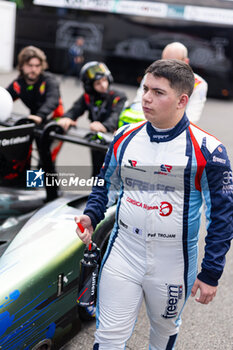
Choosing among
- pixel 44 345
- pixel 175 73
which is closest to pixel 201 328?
pixel 44 345

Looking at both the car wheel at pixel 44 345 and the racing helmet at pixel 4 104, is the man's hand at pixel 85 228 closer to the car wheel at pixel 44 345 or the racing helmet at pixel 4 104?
the car wheel at pixel 44 345

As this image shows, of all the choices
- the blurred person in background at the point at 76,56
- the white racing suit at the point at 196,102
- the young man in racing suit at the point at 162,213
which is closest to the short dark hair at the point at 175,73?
the young man in racing suit at the point at 162,213

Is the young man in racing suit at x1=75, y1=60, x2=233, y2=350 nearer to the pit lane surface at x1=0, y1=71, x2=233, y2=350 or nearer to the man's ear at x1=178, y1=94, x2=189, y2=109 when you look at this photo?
the man's ear at x1=178, y1=94, x2=189, y2=109

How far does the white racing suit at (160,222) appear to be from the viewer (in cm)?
183

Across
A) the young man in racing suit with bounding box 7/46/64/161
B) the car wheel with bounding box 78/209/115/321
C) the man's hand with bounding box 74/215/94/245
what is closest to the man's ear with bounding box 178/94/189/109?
the man's hand with bounding box 74/215/94/245

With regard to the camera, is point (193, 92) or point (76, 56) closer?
point (193, 92)

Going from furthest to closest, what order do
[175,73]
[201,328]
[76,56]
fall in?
1. [76,56]
2. [201,328]
3. [175,73]

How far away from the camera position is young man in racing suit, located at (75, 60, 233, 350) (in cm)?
182

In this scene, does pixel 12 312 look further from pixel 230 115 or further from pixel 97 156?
pixel 230 115

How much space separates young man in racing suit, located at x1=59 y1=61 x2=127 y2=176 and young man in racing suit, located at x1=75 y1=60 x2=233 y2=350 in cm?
179

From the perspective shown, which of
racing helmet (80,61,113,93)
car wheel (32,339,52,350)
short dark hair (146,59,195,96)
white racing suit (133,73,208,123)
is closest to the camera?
short dark hair (146,59,195,96)

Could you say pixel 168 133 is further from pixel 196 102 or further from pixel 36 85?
pixel 36 85

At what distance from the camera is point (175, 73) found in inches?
70.8

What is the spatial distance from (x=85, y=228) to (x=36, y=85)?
2901 millimetres
